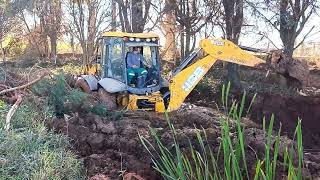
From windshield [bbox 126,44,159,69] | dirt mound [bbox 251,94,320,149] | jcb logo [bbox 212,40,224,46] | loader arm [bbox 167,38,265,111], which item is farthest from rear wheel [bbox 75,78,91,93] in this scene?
dirt mound [bbox 251,94,320,149]

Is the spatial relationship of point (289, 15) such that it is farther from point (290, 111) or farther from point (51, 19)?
point (51, 19)

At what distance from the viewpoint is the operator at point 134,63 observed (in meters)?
9.41

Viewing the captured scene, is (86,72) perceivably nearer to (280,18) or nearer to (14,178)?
(280,18)

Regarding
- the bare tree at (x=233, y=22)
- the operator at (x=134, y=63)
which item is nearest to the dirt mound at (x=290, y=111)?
the bare tree at (x=233, y=22)

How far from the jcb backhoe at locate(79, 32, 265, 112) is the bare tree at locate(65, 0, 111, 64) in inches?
328

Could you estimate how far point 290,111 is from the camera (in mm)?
10383

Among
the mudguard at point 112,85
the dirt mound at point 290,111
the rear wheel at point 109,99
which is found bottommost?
the dirt mound at point 290,111

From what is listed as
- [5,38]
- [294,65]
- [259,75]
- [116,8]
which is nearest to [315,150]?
[294,65]

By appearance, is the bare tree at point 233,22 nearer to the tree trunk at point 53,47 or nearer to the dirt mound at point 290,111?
the dirt mound at point 290,111

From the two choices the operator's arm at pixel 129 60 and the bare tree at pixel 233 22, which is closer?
the operator's arm at pixel 129 60

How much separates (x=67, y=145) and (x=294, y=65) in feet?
15.6

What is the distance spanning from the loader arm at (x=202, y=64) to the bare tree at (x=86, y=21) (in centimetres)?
899

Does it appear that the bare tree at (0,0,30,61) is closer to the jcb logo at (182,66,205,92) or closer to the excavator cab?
the excavator cab

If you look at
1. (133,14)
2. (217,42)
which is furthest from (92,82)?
(133,14)
